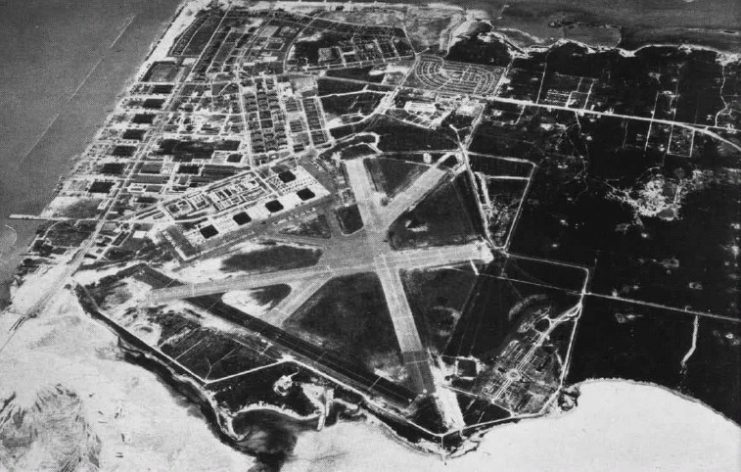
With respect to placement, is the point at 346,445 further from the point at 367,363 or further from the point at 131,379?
the point at 131,379

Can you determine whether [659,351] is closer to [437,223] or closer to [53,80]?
[437,223]

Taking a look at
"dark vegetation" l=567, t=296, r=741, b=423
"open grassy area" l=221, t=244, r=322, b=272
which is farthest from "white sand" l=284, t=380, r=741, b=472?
"open grassy area" l=221, t=244, r=322, b=272

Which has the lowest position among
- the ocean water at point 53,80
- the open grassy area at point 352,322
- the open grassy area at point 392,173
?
the open grassy area at point 352,322

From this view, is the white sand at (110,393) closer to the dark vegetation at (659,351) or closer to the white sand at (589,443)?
the white sand at (589,443)

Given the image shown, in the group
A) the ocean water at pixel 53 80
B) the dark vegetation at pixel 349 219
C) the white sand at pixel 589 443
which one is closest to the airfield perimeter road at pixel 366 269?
the dark vegetation at pixel 349 219

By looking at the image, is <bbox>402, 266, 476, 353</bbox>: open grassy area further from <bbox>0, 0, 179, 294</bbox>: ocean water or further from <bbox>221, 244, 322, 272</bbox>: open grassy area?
<bbox>0, 0, 179, 294</bbox>: ocean water

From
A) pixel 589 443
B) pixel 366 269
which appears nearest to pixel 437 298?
pixel 366 269

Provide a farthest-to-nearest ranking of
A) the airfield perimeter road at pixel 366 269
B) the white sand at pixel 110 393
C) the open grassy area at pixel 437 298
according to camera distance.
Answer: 1. the airfield perimeter road at pixel 366 269
2. the open grassy area at pixel 437 298
3. the white sand at pixel 110 393

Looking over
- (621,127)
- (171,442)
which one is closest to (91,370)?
(171,442)
